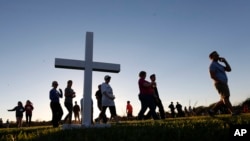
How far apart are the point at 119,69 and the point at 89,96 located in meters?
1.25

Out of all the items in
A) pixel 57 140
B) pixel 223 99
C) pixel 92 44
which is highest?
pixel 92 44

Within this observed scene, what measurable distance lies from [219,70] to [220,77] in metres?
0.21

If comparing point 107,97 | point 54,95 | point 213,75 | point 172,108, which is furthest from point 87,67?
point 172,108

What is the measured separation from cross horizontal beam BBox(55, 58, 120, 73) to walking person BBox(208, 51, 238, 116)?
2.78 metres

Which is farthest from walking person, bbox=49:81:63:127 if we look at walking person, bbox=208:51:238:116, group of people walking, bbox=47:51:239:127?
walking person, bbox=208:51:238:116

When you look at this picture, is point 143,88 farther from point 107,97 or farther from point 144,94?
point 107,97

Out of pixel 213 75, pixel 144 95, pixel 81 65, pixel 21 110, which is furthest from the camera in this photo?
pixel 21 110

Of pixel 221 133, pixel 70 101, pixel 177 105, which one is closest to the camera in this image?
pixel 221 133

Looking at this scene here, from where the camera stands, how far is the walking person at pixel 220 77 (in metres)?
10.7

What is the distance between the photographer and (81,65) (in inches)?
411

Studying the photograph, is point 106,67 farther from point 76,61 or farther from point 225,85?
point 225,85

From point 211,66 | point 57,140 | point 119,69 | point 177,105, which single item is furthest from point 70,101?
point 177,105

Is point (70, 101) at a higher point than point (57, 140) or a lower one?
higher

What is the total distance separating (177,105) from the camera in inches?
1073
